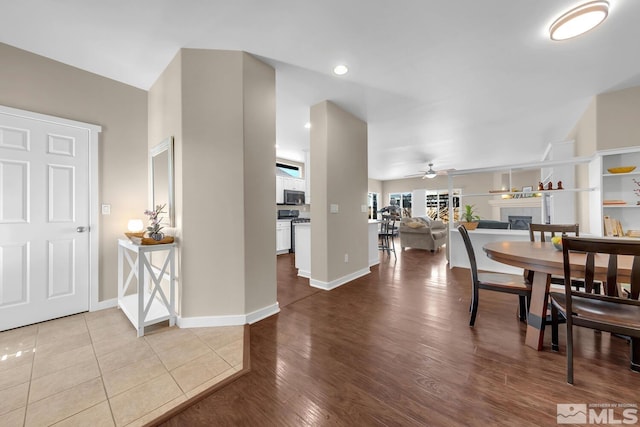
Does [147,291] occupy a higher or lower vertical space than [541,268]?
lower

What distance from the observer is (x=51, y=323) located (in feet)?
7.65

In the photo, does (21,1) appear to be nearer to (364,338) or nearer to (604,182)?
(364,338)

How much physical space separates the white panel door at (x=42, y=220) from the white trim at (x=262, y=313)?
1893mm

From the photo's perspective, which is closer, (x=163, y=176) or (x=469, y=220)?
(x=163, y=176)

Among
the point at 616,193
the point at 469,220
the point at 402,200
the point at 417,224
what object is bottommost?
the point at 417,224

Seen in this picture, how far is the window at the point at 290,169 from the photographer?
6.50m

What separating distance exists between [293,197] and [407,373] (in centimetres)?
517

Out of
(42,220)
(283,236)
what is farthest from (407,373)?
(283,236)

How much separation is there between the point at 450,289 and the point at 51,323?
452cm

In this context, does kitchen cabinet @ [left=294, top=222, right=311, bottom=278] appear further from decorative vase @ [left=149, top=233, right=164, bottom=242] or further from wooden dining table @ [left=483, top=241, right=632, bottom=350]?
wooden dining table @ [left=483, top=241, right=632, bottom=350]

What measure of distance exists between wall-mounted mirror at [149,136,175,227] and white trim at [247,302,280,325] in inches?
47.1

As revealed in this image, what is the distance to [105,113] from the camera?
2.73 meters

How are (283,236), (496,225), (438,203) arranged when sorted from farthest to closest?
1. (438,203)
2. (283,236)
3. (496,225)

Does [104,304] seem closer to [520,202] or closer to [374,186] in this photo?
[374,186]
